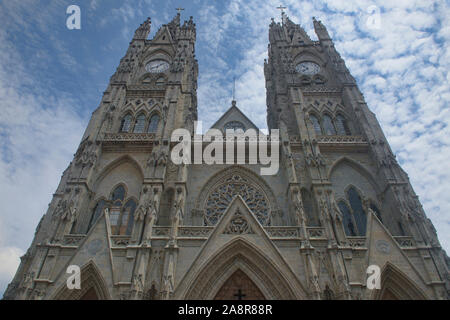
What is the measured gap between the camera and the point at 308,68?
25.9m

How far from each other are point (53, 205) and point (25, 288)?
5.28m

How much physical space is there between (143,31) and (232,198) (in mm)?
21299

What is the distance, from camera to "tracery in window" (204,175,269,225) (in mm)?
16562

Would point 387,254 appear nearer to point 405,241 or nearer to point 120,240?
point 405,241

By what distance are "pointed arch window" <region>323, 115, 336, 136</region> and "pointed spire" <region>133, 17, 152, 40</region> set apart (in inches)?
765

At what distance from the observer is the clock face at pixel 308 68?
83.8ft

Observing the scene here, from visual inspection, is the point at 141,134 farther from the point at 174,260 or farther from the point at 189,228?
the point at 174,260

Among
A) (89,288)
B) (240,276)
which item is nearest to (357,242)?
(240,276)

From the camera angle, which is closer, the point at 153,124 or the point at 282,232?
the point at 282,232

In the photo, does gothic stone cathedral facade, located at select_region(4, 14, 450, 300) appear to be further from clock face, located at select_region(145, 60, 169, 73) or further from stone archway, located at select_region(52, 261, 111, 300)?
clock face, located at select_region(145, 60, 169, 73)

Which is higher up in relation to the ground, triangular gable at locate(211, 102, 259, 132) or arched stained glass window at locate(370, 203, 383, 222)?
triangular gable at locate(211, 102, 259, 132)

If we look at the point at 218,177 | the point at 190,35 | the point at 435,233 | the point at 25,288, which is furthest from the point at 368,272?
the point at 190,35

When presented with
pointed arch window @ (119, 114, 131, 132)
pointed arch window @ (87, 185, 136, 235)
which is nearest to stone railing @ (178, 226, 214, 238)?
pointed arch window @ (87, 185, 136, 235)
